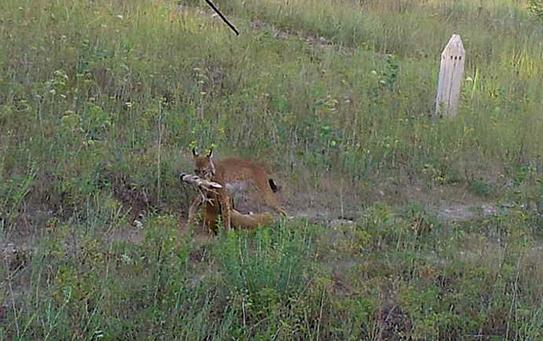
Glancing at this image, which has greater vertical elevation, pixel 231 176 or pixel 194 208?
pixel 231 176

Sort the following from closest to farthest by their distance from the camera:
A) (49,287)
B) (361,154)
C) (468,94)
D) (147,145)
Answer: (49,287) < (147,145) < (361,154) < (468,94)

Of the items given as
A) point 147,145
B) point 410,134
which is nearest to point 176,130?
point 147,145

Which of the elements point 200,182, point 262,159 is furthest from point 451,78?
point 200,182

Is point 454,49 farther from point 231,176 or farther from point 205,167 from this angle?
point 205,167

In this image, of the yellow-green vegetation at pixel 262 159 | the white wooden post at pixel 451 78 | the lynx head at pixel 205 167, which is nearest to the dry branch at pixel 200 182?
the lynx head at pixel 205 167

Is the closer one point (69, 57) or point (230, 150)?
point (230, 150)

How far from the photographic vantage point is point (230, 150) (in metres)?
6.86

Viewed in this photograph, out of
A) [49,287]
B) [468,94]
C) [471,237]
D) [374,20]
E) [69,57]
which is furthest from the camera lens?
[374,20]

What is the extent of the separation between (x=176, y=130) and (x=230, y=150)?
456 millimetres

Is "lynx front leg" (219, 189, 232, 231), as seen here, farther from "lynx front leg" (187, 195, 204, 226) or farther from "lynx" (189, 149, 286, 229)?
"lynx front leg" (187, 195, 204, 226)

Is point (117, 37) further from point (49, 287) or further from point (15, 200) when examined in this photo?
point (49, 287)

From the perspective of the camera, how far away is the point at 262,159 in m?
6.90

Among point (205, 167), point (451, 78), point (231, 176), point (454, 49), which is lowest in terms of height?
point (231, 176)

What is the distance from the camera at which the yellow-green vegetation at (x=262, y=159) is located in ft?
14.4
